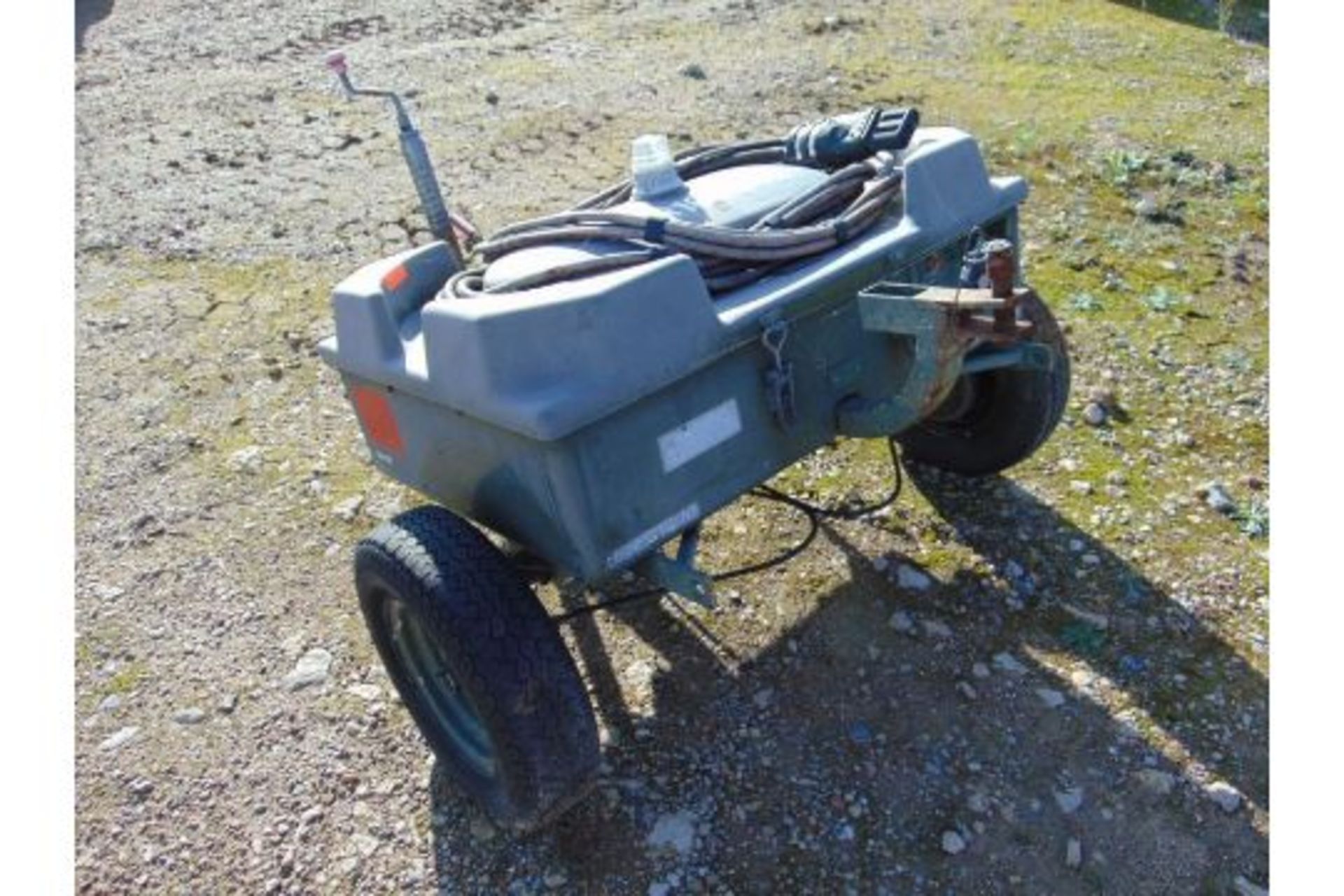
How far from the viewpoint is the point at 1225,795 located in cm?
227

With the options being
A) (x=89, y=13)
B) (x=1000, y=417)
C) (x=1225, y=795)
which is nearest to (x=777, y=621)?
(x=1000, y=417)

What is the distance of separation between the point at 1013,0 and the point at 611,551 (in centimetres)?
767

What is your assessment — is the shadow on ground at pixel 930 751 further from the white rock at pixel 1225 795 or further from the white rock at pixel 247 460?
the white rock at pixel 247 460

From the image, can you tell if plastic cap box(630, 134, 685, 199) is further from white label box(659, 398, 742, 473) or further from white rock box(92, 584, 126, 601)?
white rock box(92, 584, 126, 601)

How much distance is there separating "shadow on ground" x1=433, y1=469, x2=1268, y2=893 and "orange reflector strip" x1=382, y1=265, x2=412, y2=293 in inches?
42.9

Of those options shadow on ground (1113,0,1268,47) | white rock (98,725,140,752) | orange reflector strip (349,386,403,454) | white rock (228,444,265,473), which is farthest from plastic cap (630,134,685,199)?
shadow on ground (1113,0,1268,47)

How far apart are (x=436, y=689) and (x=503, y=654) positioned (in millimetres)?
611

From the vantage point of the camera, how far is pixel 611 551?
2045mm

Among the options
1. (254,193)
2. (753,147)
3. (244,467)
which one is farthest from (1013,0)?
(244,467)

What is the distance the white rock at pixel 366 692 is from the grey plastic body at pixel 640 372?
703 millimetres

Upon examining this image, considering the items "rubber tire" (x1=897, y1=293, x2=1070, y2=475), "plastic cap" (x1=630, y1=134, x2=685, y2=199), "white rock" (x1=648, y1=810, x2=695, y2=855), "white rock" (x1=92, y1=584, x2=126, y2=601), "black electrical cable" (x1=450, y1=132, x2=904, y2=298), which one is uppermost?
"plastic cap" (x1=630, y1=134, x2=685, y2=199)

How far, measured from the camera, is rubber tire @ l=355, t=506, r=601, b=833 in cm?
199

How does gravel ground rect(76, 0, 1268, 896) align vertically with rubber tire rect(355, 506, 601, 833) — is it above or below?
below

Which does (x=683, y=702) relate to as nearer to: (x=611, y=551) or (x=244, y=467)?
(x=611, y=551)
